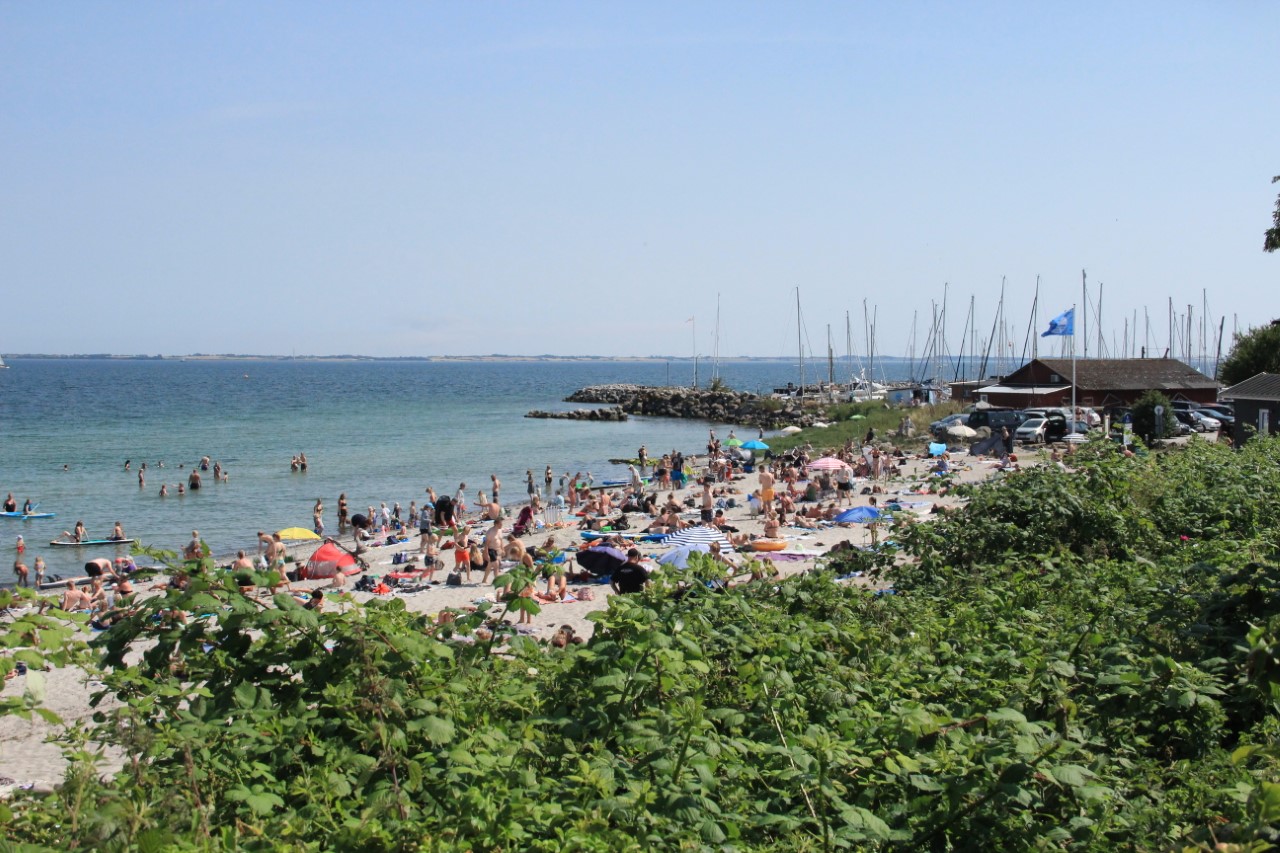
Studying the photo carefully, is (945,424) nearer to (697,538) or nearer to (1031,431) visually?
(1031,431)

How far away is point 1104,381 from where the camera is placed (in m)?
45.2

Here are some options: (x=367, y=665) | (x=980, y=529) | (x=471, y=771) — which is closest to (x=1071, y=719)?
(x=471, y=771)

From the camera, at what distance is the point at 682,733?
3951mm

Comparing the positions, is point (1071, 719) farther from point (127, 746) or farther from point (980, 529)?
point (980, 529)

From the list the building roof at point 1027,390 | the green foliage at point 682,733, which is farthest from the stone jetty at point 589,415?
the green foliage at point 682,733

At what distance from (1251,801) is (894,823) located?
1197 mm

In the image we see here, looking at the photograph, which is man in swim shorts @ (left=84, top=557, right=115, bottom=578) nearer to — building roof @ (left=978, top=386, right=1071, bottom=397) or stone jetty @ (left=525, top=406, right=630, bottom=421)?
building roof @ (left=978, top=386, right=1071, bottom=397)

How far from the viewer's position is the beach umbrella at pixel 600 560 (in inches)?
719

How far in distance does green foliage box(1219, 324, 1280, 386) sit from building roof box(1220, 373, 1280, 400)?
1364cm

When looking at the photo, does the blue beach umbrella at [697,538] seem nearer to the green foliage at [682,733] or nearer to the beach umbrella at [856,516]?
the beach umbrella at [856,516]

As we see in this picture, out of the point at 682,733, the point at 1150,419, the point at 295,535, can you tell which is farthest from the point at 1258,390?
the point at 682,733

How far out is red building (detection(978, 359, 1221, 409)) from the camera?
4469cm

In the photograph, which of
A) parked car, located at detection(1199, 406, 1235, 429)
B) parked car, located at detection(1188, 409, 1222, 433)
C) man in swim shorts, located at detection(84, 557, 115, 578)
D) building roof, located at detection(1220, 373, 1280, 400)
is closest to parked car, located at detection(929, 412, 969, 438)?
parked car, located at detection(1188, 409, 1222, 433)

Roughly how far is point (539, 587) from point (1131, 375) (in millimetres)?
37483
